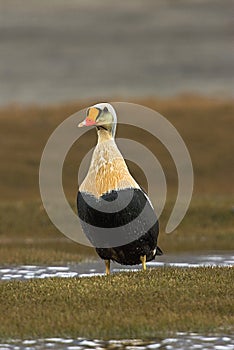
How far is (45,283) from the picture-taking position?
701 inches

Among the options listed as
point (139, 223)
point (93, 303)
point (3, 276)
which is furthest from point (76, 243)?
point (93, 303)

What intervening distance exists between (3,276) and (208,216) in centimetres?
2250

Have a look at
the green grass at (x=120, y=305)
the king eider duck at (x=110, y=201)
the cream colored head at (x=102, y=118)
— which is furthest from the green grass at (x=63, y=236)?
the green grass at (x=120, y=305)

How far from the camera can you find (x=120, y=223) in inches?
704

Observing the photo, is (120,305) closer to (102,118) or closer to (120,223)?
(120,223)

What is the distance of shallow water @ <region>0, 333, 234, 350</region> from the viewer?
13.4 meters

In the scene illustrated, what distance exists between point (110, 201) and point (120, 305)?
8.68ft

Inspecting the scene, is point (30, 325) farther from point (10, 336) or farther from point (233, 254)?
point (233, 254)

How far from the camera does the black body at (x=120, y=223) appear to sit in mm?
17609

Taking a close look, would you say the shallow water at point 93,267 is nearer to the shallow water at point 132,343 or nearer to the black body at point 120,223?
the black body at point 120,223

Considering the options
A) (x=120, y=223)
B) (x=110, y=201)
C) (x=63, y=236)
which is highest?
(x=63, y=236)

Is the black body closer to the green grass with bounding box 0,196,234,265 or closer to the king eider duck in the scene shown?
the king eider duck

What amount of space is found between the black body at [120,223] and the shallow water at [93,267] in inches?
199

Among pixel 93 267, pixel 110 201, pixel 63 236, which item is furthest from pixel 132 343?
pixel 63 236
